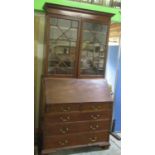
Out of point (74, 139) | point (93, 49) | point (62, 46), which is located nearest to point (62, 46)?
point (62, 46)

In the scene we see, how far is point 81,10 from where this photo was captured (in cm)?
242

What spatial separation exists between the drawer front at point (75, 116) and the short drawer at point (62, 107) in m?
0.05

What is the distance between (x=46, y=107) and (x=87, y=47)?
3.29 ft

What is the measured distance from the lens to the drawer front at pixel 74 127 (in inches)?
92.3

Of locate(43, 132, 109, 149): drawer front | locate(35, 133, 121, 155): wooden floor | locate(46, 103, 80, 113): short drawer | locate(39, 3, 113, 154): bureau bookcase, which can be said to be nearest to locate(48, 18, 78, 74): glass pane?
locate(39, 3, 113, 154): bureau bookcase

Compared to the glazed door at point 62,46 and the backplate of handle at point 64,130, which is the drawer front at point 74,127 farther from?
the glazed door at point 62,46

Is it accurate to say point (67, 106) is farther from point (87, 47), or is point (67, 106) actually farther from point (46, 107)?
point (87, 47)

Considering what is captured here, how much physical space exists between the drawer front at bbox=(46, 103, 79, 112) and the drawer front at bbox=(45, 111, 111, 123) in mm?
54

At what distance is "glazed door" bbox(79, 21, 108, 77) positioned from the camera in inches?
102

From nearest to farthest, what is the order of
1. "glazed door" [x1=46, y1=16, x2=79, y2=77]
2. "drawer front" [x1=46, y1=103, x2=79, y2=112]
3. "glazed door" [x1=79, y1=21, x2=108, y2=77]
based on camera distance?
"drawer front" [x1=46, y1=103, x2=79, y2=112], "glazed door" [x1=46, y1=16, x2=79, y2=77], "glazed door" [x1=79, y1=21, x2=108, y2=77]

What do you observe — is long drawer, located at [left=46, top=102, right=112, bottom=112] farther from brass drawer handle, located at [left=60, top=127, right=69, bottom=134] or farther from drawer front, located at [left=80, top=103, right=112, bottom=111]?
brass drawer handle, located at [left=60, top=127, right=69, bottom=134]
